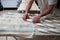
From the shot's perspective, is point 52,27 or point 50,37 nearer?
point 50,37

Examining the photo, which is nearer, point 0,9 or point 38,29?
point 38,29

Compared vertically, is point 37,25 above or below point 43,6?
below

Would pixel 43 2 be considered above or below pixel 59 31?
above

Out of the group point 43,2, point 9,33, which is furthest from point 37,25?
point 43,2

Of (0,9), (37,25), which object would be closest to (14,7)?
(0,9)

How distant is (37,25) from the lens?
3.63 feet

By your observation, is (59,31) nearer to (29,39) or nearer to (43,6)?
(29,39)

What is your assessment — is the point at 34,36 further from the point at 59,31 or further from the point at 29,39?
Result: the point at 59,31

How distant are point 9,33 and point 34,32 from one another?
17 centimetres

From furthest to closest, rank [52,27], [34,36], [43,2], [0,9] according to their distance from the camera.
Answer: [0,9], [43,2], [52,27], [34,36]

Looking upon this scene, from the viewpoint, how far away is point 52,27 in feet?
3.46

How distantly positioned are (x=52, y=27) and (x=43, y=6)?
2.45ft

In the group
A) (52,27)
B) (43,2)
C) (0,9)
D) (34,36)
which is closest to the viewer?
(34,36)

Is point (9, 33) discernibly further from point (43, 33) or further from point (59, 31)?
point (59, 31)
